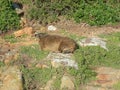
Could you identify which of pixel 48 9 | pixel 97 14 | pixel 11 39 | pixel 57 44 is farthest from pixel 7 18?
pixel 97 14

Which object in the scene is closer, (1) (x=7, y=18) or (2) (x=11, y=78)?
(2) (x=11, y=78)

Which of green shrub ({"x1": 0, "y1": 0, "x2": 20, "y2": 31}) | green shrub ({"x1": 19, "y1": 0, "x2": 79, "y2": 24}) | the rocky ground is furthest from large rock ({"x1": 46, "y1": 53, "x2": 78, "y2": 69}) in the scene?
green shrub ({"x1": 19, "y1": 0, "x2": 79, "y2": 24})

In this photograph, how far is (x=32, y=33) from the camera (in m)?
11.6

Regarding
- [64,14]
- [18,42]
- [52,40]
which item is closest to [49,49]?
[52,40]

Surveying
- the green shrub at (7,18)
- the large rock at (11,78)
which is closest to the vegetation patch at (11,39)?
the green shrub at (7,18)

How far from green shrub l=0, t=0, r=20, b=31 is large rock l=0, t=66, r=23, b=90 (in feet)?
9.04

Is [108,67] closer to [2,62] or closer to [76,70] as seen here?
[76,70]

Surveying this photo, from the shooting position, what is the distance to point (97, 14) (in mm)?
12469

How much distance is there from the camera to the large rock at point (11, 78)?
8.52m

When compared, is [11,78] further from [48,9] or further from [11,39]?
[48,9]

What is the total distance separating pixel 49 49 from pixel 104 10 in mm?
3044

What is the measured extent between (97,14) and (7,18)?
2.58m

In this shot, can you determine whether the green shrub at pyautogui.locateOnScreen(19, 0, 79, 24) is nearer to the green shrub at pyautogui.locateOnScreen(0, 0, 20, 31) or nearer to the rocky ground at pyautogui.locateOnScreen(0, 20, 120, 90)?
the green shrub at pyautogui.locateOnScreen(0, 0, 20, 31)

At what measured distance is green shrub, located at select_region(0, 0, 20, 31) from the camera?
11.9 meters
